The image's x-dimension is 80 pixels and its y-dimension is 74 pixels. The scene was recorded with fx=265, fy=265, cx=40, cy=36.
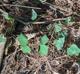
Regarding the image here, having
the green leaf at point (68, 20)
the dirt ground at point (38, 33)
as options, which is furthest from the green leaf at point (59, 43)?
the green leaf at point (68, 20)

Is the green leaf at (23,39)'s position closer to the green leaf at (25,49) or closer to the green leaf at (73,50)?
the green leaf at (25,49)

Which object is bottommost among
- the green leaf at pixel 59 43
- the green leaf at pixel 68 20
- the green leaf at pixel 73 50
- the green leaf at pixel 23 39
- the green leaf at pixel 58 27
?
the green leaf at pixel 73 50

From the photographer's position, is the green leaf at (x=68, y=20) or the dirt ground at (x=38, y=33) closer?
the dirt ground at (x=38, y=33)

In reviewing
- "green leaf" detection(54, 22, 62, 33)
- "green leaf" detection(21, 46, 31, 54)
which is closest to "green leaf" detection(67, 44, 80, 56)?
"green leaf" detection(54, 22, 62, 33)

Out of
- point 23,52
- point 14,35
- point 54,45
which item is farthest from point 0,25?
point 54,45

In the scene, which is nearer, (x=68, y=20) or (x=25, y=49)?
(x=25, y=49)

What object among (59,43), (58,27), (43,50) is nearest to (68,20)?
(58,27)

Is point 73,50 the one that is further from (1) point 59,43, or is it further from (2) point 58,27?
(2) point 58,27

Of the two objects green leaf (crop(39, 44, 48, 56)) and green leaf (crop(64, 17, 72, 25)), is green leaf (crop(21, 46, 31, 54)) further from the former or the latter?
green leaf (crop(64, 17, 72, 25))

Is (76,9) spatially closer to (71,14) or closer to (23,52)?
(71,14)

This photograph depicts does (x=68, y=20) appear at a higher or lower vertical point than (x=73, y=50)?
higher

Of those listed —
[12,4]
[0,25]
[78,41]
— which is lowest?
[78,41]
